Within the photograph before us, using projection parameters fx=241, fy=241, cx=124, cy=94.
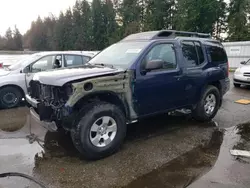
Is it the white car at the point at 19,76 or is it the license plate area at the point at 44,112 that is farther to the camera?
the white car at the point at 19,76

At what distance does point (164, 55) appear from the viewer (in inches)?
186

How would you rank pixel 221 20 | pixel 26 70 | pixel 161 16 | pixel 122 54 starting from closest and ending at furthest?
pixel 122 54, pixel 26 70, pixel 221 20, pixel 161 16

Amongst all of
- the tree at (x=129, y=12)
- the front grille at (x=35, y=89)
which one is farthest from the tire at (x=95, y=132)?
the tree at (x=129, y=12)

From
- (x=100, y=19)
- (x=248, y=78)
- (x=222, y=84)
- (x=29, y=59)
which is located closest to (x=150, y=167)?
(x=222, y=84)

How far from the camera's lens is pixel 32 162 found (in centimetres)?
379

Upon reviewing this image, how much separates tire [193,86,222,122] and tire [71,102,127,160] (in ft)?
7.30

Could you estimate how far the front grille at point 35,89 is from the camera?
13.4ft

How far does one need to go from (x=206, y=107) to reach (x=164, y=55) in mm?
1817

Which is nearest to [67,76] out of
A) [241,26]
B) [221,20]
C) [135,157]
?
[135,157]

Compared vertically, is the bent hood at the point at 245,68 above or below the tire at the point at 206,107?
above

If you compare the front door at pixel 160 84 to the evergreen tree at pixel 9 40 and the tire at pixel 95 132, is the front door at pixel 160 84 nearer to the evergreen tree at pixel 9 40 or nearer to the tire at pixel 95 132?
the tire at pixel 95 132

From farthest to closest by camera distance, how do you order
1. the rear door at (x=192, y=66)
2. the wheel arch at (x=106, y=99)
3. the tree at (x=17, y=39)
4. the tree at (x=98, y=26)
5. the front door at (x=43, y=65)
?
the tree at (x=17, y=39), the tree at (x=98, y=26), the front door at (x=43, y=65), the rear door at (x=192, y=66), the wheel arch at (x=106, y=99)

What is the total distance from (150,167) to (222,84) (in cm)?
342

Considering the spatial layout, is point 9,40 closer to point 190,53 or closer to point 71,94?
Answer: point 190,53
